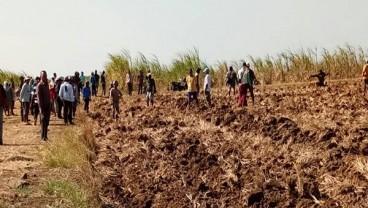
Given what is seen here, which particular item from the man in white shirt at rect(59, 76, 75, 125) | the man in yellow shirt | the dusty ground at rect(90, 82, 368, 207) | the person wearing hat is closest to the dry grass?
the dusty ground at rect(90, 82, 368, 207)

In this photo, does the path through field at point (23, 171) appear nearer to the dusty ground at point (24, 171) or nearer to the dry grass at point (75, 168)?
the dusty ground at point (24, 171)

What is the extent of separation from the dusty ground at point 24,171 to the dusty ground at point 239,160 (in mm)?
850

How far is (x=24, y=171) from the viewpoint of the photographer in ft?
33.7

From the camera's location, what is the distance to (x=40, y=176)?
32.4 ft

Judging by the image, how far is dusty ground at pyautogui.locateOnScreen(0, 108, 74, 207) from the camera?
26.8 ft

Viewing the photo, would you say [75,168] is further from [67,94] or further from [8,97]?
[8,97]

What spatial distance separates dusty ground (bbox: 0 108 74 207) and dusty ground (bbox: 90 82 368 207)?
33.4 inches

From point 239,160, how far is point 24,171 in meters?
3.26

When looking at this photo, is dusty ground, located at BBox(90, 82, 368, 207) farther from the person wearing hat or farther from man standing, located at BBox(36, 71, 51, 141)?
the person wearing hat

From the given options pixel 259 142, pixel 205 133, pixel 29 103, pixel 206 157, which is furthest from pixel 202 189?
pixel 29 103

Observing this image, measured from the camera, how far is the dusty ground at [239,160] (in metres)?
7.77

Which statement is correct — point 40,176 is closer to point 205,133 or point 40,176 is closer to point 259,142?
point 259,142

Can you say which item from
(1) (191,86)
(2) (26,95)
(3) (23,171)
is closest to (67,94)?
(2) (26,95)

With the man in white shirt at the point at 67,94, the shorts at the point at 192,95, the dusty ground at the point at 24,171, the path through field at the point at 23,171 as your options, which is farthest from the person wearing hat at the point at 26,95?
the shorts at the point at 192,95
